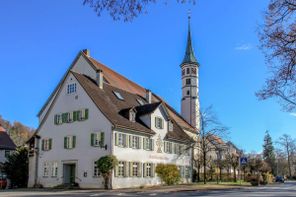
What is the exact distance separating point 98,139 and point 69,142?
3.69 meters

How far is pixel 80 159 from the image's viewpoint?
40812mm

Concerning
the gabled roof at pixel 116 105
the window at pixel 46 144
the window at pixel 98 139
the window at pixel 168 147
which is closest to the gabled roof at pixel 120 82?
the gabled roof at pixel 116 105

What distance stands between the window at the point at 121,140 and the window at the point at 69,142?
4.58 meters

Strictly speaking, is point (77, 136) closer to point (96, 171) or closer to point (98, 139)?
point (98, 139)

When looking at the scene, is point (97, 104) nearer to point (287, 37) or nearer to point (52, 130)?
point (52, 130)

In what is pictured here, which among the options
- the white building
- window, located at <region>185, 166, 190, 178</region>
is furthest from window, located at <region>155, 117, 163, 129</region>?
window, located at <region>185, 166, 190, 178</region>

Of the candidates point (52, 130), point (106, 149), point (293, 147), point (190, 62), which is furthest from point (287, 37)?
point (293, 147)

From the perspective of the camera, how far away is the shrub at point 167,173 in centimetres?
4353

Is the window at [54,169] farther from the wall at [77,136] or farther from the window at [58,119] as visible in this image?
the window at [58,119]

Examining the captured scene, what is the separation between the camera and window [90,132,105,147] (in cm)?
3962

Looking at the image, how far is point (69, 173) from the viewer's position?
139 feet

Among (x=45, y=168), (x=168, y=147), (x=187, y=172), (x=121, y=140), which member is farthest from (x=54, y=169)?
(x=187, y=172)

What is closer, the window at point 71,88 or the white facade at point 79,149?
the white facade at point 79,149

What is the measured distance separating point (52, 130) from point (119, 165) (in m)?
8.50
